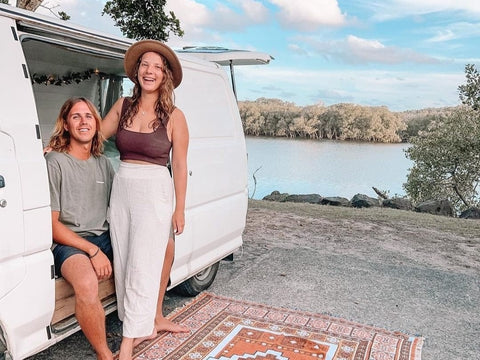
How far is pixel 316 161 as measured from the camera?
25359mm

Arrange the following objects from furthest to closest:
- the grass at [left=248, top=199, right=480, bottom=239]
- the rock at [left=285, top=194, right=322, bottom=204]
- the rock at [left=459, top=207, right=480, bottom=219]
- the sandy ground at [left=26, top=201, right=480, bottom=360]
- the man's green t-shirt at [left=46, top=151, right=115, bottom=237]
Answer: the rock at [left=285, top=194, right=322, bottom=204]
the rock at [left=459, top=207, right=480, bottom=219]
the grass at [left=248, top=199, right=480, bottom=239]
the sandy ground at [left=26, top=201, right=480, bottom=360]
the man's green t-shirt at [left=46, top=151, right=115, bottom=237]

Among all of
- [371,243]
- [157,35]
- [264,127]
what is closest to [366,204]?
[371,243]

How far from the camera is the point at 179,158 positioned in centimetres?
344

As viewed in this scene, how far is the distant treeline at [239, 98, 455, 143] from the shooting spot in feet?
88.0

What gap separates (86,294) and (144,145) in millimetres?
967

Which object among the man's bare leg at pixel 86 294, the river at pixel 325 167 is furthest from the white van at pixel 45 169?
the river at pixel 325 167

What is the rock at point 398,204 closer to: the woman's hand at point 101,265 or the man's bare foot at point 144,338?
the man's bare foot at point 144,338

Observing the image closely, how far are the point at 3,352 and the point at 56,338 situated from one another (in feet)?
1.28

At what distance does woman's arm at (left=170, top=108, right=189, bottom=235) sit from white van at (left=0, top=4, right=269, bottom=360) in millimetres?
550


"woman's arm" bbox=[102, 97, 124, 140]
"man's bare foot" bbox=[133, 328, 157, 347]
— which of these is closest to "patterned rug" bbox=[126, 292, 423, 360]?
"man's bare foot" bbox=[133, 328, 157, 347]

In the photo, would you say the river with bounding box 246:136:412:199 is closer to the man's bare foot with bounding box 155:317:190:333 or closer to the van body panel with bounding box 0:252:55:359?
the man's bare foot with bounding box 155:317:190:333

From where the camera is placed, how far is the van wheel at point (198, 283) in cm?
472

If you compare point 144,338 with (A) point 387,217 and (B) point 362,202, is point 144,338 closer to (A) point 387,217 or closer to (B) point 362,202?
(A) point 387,217

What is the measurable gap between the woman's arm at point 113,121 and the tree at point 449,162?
1643 cm
